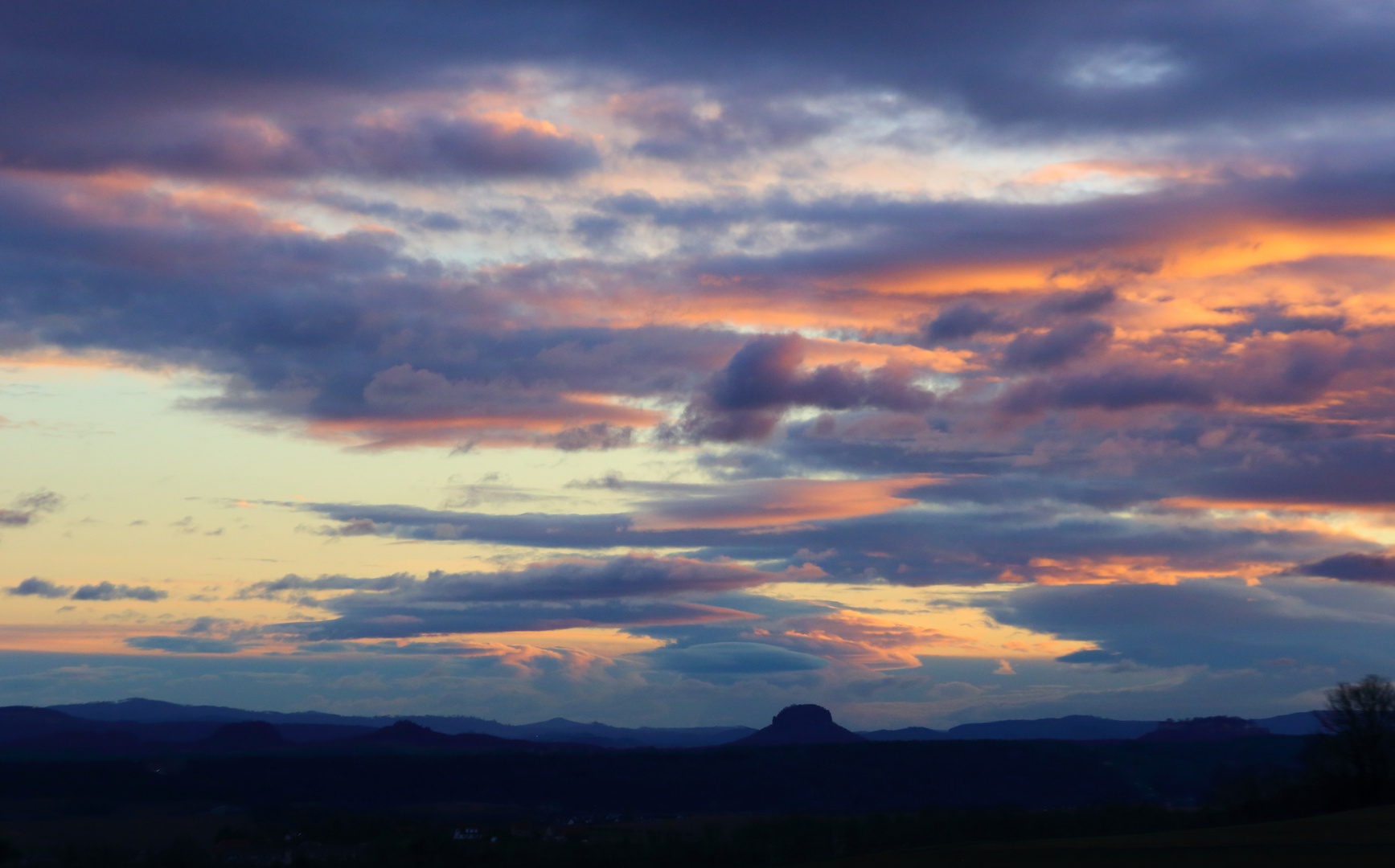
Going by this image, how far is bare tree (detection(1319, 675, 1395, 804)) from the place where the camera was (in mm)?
131000

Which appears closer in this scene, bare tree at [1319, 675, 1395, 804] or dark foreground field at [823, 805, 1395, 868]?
dark foreground field at [823, 805, 1395, 868]

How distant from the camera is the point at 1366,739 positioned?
13225 cm

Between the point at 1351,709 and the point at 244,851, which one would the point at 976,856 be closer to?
the point at 1351,709

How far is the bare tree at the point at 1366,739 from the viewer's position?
131 meters

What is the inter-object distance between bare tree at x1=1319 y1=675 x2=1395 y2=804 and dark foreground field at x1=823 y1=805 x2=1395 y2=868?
14908mm

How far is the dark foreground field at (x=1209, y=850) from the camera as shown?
87625 millimetres

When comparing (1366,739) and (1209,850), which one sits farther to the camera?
(1366,739)

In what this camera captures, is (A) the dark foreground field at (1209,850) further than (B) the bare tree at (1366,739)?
No

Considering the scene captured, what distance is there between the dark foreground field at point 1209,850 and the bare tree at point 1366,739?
14908 millimetres

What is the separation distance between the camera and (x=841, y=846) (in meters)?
168

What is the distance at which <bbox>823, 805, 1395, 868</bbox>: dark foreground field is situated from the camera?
87.6m

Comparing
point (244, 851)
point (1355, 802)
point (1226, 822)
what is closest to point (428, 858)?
point (244, 851)

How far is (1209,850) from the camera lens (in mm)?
97688

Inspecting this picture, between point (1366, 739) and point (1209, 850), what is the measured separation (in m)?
46.2
